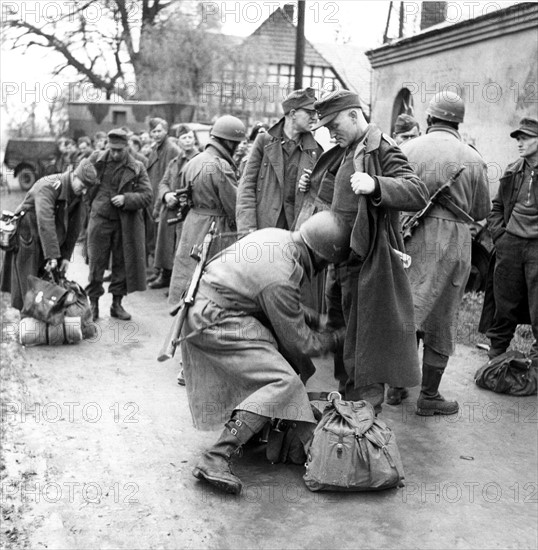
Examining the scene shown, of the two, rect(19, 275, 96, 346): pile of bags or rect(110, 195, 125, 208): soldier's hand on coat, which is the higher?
rect(110, 195, 125, 208): soldier's hand on coat

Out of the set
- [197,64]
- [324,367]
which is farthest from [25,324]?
[197,64]

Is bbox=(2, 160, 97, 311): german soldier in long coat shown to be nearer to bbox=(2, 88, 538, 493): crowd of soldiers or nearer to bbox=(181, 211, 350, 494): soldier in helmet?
bbox=(2, 88, 538, 493): crowd of soldiers

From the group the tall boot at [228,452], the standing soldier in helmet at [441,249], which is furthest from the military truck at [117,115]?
the tall boot at [228,452]

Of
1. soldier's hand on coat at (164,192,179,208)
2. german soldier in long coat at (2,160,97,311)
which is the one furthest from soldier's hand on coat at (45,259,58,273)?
soldier's hand on coat at (164,192,179,208)

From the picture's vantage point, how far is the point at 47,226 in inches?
287

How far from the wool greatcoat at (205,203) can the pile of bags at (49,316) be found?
0.91 m

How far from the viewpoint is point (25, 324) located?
24.1 ft

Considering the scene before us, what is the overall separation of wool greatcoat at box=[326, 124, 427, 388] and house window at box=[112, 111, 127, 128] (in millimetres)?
17805

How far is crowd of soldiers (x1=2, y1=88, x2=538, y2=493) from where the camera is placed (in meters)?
4.40

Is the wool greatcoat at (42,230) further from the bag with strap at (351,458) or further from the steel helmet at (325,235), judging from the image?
the bag with strap at (351,458)

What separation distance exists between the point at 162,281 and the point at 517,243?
16.6 ft

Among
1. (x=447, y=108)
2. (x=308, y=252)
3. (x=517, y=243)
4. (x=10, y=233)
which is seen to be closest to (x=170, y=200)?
(x=10, y=233)

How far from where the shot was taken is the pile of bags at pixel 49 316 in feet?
23.9

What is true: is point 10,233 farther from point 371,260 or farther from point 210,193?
point 371,260
